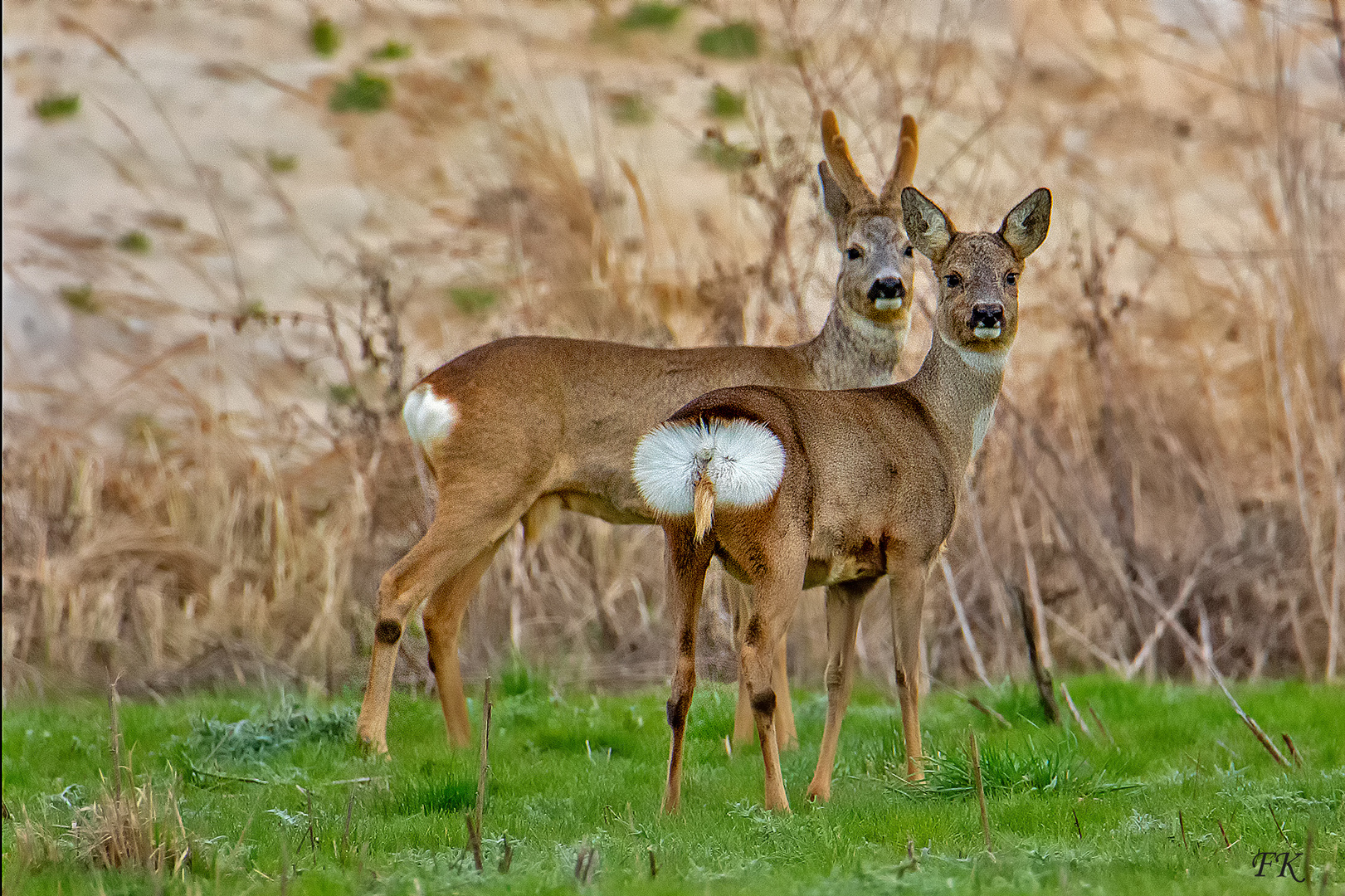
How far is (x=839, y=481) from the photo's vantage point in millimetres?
5660

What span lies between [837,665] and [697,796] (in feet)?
2.35

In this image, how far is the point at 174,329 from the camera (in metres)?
15.3

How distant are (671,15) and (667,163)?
264cm

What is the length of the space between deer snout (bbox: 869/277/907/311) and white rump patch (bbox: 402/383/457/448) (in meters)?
1.94

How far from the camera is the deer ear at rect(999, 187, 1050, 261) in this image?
21.0 feet

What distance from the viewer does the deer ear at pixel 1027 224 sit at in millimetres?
6387

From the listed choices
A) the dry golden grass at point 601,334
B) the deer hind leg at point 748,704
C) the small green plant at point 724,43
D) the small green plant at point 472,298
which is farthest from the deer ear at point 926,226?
the small green plant at point 724,43

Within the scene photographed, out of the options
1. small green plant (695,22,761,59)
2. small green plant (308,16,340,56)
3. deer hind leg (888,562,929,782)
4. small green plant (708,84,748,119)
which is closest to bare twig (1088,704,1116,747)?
deer hind leg (888,562,929,782)

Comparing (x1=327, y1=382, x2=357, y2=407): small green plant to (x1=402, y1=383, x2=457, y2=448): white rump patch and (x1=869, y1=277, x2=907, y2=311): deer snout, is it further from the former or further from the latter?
(x1=869, y1=277, x2=907, y2=311): deer snout

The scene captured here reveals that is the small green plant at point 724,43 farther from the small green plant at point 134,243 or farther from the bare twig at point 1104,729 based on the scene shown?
the bare twig at point 1104,729

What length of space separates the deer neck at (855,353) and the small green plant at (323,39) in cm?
1229

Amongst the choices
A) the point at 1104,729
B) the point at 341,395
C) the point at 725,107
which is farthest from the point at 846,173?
the point at 725,107

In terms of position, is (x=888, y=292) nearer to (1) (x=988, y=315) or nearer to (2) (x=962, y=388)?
(2) (x=962, y=388)

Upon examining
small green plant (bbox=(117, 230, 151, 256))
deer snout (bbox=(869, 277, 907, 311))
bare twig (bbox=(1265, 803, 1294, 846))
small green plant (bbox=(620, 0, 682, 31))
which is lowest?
bare twig (bbox=(1265, 803, 1294, 846))
